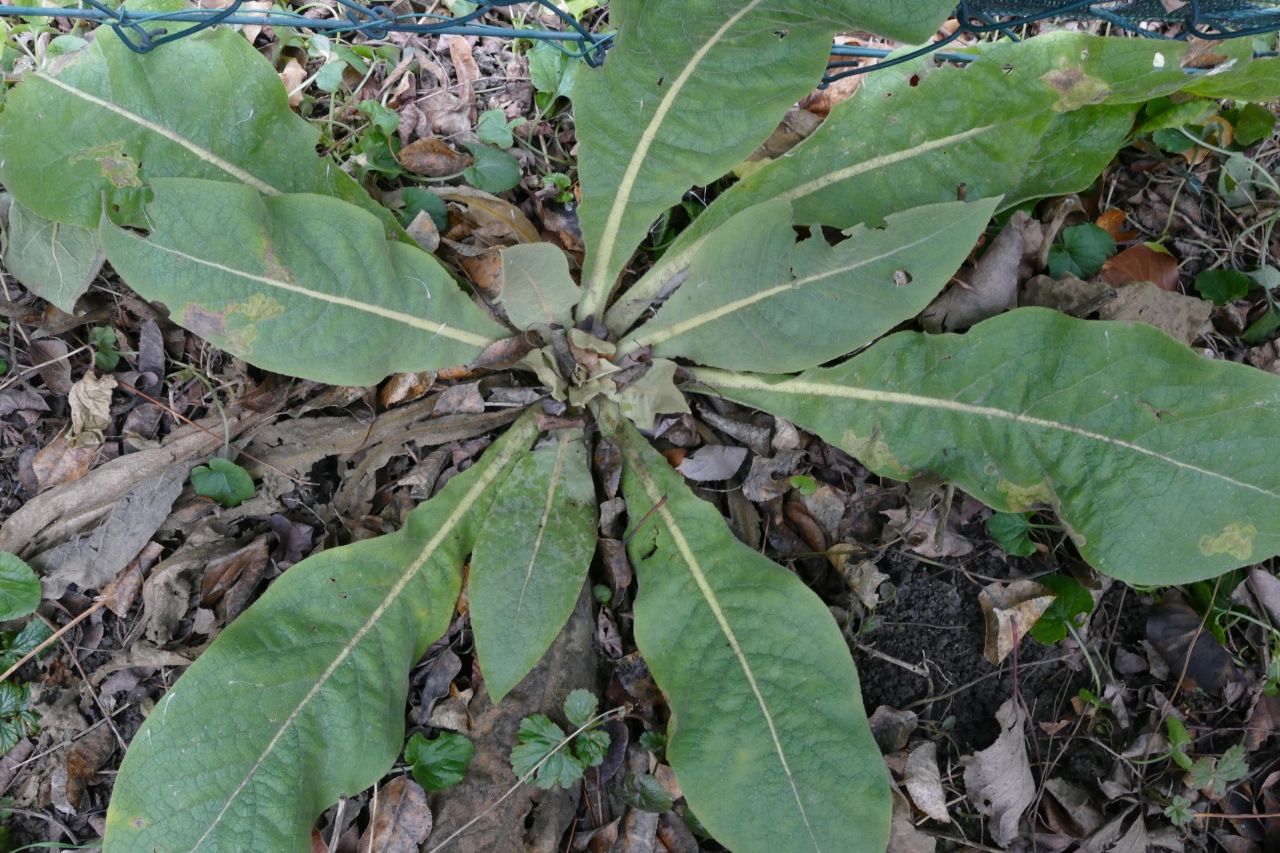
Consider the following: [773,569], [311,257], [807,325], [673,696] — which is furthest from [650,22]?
[673,696]

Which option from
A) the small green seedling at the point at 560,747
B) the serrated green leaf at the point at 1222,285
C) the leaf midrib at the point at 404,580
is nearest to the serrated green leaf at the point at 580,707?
the small green seedling at the point at 560,747

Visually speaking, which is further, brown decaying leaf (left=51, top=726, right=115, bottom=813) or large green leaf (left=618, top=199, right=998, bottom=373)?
brown decaying leaf (left=51, top=726, right=115, bottom=813)

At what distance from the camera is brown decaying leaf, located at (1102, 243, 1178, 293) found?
2186 millimetres

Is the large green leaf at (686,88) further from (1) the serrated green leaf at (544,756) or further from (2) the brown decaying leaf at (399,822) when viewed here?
(2) the brown decaying leaf at (399,822)

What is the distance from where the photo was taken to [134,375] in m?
2.15

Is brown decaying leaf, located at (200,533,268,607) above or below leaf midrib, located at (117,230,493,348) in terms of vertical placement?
below

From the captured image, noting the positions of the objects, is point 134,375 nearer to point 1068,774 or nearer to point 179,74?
point 179,74

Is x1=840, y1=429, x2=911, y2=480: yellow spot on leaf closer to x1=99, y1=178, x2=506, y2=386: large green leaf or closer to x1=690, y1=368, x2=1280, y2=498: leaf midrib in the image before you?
x1=690, y1=368, x2=1280, y2=498: leaf midrib

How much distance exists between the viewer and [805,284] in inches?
72.9

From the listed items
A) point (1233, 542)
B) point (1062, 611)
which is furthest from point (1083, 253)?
point (1062, 611)

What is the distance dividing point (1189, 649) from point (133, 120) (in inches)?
117

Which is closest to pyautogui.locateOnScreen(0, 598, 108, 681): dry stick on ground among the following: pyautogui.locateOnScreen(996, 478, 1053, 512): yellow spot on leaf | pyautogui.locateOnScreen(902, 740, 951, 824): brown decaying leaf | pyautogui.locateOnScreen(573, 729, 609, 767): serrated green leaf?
pyautogui.locateOnScreen(573, 729, 609, 767): serrated green leaf

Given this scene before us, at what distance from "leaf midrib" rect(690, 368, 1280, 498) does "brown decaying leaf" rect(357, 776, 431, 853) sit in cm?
127

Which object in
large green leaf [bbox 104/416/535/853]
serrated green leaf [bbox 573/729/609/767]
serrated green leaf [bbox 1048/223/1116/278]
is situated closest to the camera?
large green leaf [bbox 104/416/535/853]
